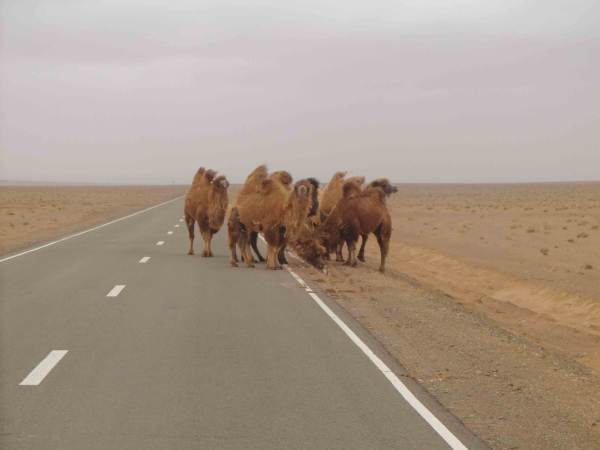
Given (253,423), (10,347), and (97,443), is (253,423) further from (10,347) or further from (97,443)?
(10,347)

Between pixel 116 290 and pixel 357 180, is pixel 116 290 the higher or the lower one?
the lower one

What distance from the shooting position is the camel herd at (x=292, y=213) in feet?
59.6

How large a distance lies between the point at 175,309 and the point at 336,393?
214 inches

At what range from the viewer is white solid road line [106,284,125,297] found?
1400 cm

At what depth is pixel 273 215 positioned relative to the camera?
18.1m

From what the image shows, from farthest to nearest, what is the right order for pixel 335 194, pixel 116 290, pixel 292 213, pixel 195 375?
pixel 335 194
pixel 292 213
pixel 116 290
pixel 195 375

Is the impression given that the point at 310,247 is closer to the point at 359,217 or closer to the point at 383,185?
the point at 359,217

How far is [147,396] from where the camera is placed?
727 centimetres

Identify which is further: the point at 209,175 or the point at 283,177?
the point at 209,175

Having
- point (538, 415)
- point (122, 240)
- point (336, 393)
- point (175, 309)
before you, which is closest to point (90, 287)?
point (175, 309)

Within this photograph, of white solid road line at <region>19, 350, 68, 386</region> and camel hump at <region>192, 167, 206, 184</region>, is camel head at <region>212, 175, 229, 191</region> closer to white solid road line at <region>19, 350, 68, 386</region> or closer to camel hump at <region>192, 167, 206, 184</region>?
camel hump at <region>192, 167, 206, 184</region>

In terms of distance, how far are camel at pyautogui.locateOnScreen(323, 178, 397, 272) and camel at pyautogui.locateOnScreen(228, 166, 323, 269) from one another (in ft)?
3.64

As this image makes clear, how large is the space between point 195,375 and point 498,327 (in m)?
6.03

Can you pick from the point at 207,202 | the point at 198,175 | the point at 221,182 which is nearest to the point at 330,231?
the point at 221,182
